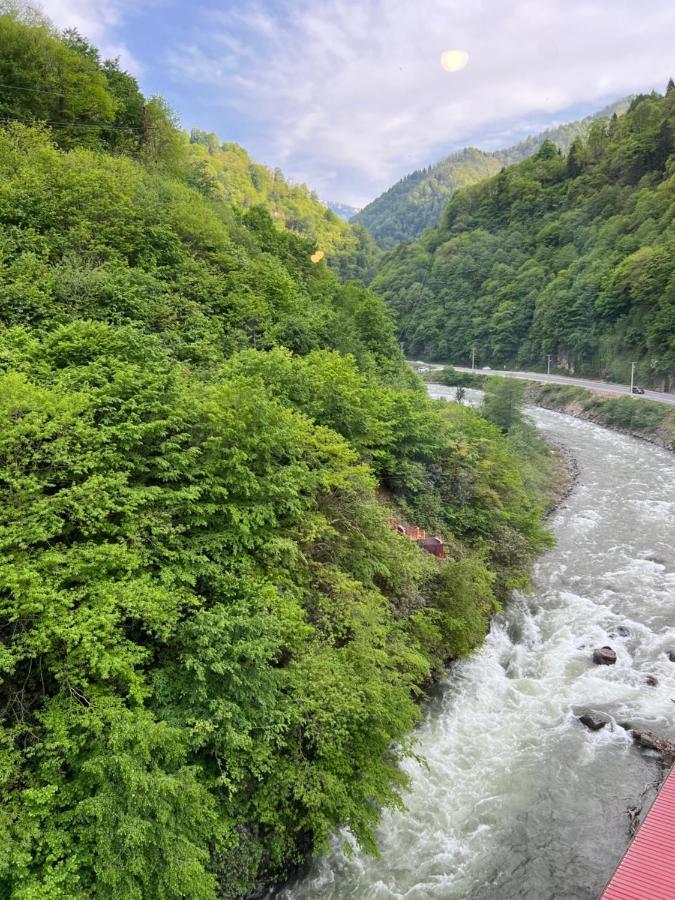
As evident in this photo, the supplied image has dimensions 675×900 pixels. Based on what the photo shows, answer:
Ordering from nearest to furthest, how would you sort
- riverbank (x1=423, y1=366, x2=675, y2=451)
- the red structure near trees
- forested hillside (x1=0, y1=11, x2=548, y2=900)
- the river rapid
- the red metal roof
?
1. forested hillside (x1=0, y1=11, x2=548, y2=900)
2. the red metal roof
3. the river rapid
4. the red structure near trees
5. riverbank (x1=423, y1=366, x2=675, y2=451)

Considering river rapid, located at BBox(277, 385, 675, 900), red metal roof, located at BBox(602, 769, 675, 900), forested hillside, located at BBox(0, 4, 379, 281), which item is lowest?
river rapid, located at BBox(277, 385, 675, 900)

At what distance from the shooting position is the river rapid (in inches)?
448

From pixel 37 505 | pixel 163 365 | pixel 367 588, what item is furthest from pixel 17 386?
pixel 367 588

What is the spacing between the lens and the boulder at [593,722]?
51.6ft

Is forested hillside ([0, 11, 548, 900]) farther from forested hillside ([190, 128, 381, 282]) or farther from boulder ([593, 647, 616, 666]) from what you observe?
forested hillside ([190, 128, 381, 282])

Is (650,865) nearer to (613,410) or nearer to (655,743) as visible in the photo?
(655,743)

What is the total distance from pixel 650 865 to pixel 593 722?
6405 millimetres

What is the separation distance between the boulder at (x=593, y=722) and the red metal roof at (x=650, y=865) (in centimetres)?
463

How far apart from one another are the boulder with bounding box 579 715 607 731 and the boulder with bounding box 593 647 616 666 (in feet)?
10.3

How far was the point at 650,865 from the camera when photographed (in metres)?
9.75

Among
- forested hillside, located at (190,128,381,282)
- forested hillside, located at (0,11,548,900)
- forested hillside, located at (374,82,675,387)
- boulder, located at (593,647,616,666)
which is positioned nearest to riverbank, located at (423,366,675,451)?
forested hillside, located at (374,82,675,387)

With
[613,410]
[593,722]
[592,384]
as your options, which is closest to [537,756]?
[593,722]

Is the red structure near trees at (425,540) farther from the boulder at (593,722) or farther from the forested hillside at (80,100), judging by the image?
the forested hillside at (80,100)

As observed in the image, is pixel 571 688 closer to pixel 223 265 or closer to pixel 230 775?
pixel 230 775
